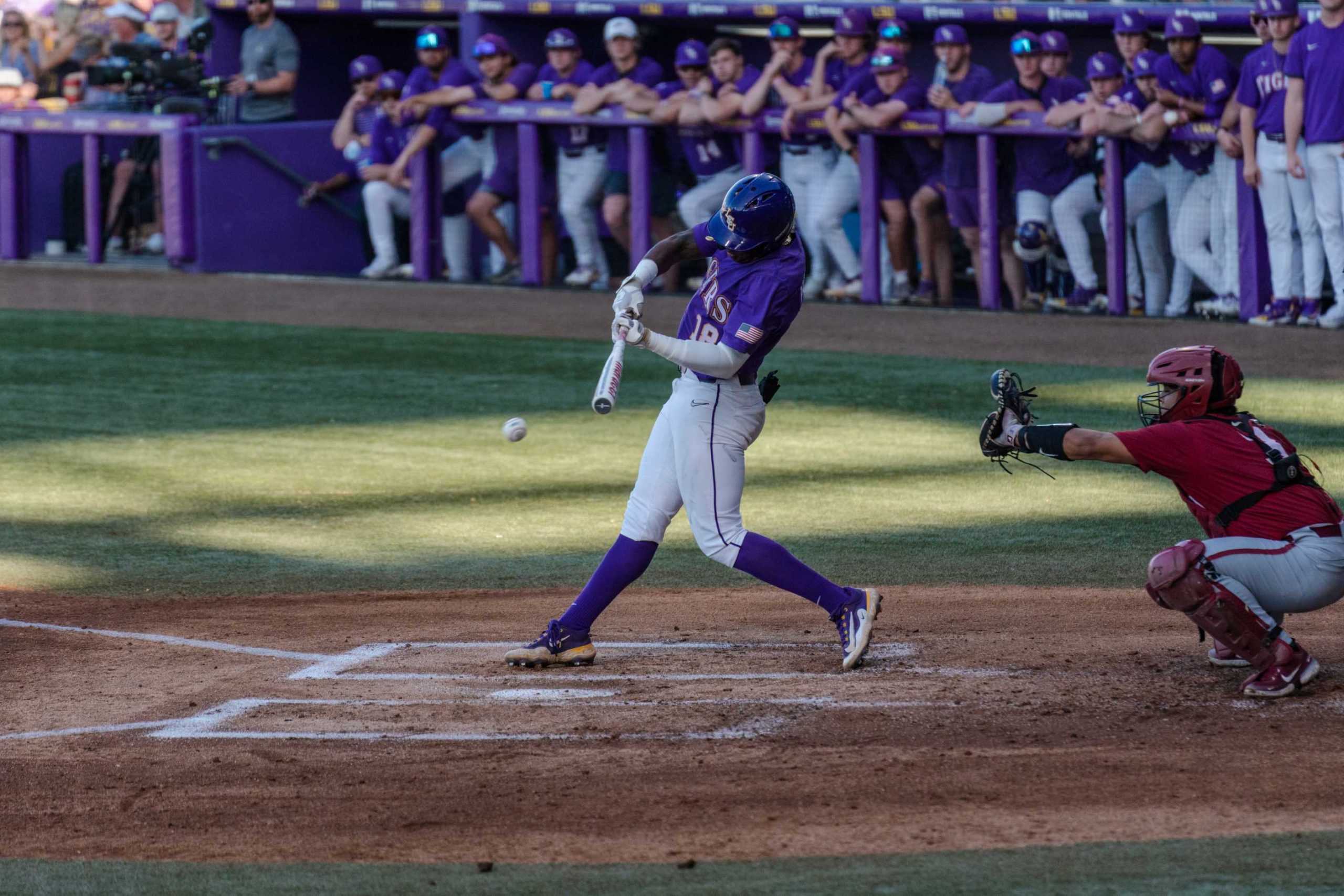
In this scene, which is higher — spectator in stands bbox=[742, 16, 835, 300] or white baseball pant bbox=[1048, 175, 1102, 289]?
spectator in stands bbox=[742, 16, 835, 300]

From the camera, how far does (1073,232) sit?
13.3 metres

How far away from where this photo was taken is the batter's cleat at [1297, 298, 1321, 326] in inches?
487

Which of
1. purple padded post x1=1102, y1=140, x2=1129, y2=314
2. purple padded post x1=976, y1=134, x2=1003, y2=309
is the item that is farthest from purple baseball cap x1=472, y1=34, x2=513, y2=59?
purple padded post x1=1102, y1=140, x2=1129, y2=314

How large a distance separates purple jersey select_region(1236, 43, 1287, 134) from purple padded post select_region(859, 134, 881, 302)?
277cm

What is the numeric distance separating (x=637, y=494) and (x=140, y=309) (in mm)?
10157

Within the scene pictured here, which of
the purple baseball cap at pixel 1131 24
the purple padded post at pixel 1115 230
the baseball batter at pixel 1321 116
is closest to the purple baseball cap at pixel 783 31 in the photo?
the purple baseball cap at pixel 1131 24

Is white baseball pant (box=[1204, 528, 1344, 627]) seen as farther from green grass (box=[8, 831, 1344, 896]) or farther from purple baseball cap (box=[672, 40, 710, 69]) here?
purple baseball cap (box=[672, 40, 710, 69])

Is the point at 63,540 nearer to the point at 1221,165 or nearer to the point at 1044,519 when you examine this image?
the point at 1044,519

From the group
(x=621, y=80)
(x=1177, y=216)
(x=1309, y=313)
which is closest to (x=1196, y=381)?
(x=1309, y=313)

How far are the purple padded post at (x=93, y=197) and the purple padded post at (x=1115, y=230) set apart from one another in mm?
8858

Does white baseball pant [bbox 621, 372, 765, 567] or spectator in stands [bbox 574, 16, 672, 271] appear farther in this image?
spectator in stands [bbox 574, 16, 672, 271]

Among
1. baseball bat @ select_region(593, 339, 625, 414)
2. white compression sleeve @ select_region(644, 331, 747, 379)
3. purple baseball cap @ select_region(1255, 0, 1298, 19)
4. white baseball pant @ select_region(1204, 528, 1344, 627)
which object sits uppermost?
purple baseball cap @ select_region(1255, 0, 1298, 19)

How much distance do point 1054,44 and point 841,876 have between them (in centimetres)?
1053

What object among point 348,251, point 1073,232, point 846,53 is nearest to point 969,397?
point 1073,232
